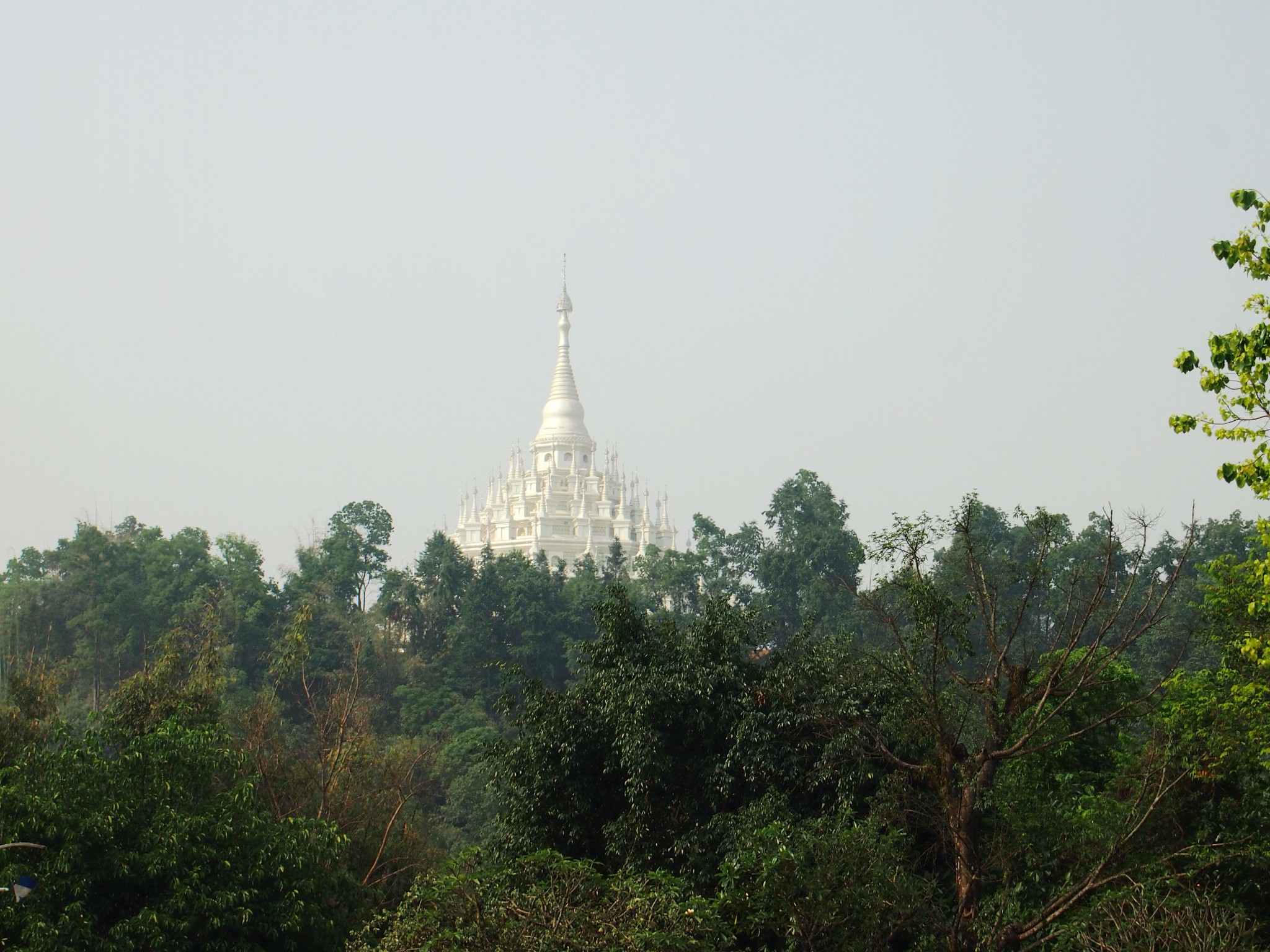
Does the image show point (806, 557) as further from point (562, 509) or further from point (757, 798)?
point (757, 798)

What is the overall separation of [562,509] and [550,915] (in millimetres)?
59963

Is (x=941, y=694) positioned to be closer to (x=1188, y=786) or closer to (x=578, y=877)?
(x=1188, y=786)

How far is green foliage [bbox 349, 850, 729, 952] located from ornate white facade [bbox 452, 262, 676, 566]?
2121 inches

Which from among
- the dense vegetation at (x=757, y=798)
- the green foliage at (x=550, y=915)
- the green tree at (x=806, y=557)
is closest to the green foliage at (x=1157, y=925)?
the dense vegetation at (x=757, y=798)

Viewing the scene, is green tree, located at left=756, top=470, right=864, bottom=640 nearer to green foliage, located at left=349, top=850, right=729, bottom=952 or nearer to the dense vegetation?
the dense vegetation

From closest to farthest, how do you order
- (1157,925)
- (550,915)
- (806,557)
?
(1157,925) < (550,915) < (806,557)

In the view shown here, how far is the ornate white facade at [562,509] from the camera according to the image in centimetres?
7262

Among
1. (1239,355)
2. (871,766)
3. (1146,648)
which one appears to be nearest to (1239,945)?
(1239,355)

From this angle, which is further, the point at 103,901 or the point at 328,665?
the point at 328,665

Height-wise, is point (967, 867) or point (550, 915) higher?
point (967, 867)

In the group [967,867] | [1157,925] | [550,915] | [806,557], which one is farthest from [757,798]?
[806,557]

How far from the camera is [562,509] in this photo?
74.6m

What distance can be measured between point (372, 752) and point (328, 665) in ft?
64.8

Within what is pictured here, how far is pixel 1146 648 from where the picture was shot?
53562 millimetres
